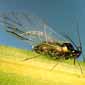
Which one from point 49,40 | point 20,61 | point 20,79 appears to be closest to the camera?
point 20,79

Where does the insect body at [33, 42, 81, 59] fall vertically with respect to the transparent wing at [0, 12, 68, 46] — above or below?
below

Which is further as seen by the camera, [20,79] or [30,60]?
[30,60]

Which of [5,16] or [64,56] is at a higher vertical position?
[5,16]

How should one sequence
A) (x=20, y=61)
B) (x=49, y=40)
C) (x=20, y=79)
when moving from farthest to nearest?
(x=49, y=40) → (x=20, y=61) → (x=20, y=79)

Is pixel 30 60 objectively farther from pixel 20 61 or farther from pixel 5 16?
pixel 5 16

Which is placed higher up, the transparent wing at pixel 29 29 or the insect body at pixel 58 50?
the transparent wing at pixel 29 29

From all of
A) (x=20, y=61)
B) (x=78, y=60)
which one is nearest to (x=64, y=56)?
(x=78, y=60)
